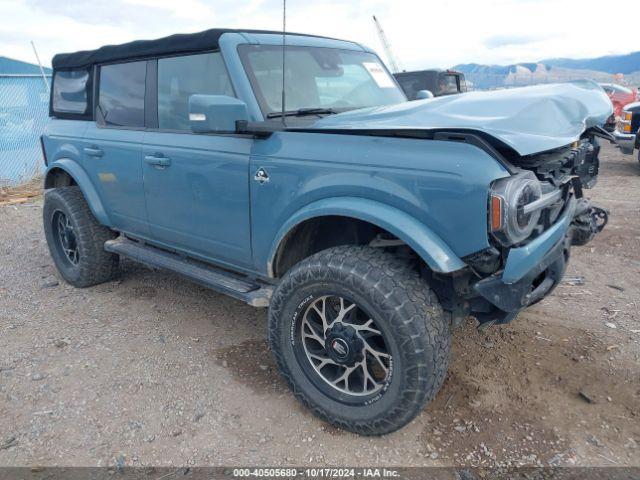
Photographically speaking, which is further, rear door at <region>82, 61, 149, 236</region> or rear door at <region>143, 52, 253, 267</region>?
rear door at <region>82, 61, 149, 236</region>

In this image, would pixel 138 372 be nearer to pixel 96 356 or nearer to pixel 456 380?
pixel 96 356

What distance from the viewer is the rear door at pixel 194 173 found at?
10.0 ft

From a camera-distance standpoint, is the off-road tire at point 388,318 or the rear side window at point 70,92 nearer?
the off-road tire at point 388,318

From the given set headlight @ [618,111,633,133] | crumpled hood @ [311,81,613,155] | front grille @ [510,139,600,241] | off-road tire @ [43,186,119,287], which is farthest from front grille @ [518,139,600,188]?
headlight @ [618,111,633,133]

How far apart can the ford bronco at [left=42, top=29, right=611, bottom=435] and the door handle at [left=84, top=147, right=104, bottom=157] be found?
0.20 feet

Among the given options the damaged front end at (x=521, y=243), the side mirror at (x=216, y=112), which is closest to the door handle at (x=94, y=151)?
the side mirror at (x=216, y=112)

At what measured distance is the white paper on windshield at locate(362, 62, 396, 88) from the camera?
3.94 metres

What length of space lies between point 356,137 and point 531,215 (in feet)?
2.92

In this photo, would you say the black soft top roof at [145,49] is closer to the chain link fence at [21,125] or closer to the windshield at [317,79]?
the windshield at [317,79]

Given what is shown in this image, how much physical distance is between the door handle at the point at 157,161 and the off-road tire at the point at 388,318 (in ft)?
4.16

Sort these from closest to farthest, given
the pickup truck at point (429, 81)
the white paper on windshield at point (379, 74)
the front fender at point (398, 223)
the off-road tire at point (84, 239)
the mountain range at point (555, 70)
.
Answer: the front fender at point (398, 223), the white paper on windshield at point (379, 74), the off-road tire at point (84, 239), the pickup truck at point (429, 81), the mountain range at point (555, 70)

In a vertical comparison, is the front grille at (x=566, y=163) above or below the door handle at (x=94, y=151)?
above

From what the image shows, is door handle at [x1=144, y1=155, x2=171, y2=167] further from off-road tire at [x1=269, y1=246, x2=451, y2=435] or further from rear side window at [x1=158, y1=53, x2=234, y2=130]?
off-road tire at [x1=269, y1=246, x2=451, y2=435]

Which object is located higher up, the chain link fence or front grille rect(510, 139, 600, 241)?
front grille rect(510, 139, 600, 241)
